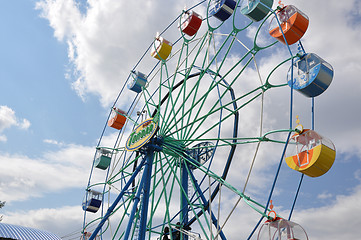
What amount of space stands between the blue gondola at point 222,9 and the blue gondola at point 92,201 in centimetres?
1000

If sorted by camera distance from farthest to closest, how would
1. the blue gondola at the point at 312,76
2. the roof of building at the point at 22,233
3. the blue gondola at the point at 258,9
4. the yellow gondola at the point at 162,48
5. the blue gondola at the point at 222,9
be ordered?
the roof of building at the point at 22,233
the yellow gondola at the point at 162,48
the blue gondola at the point at 222,9
the blue gondola at the point at 258,9
the blue gondola at the point at 312,76

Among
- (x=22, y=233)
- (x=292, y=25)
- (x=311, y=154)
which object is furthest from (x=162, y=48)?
(x=22, y=233)

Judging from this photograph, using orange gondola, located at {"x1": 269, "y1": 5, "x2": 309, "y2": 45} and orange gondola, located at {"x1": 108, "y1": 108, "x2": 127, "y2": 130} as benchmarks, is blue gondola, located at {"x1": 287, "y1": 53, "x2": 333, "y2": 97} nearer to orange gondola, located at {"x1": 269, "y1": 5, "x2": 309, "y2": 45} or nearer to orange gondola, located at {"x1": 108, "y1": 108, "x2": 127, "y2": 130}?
orange gondola, located at {"x1": 269, "y1": 5, "x2": 309, "y2": 45}

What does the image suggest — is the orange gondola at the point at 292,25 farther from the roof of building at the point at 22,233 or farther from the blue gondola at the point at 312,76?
the roof of building at the point at 22,233

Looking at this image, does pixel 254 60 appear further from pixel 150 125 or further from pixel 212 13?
pixel 150 125

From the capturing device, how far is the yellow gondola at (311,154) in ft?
23.9

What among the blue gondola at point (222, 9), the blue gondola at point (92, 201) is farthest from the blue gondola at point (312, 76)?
the blue gondola at point (92, 201)

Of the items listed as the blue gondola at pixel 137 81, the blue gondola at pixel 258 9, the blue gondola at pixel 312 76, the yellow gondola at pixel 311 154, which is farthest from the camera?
the blue gondola at pixel 137 81

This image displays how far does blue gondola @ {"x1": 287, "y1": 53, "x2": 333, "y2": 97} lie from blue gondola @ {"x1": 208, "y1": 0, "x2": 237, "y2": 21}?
4.98m

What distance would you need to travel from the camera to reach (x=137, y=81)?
16375 millimetres

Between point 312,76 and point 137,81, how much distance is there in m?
9.86

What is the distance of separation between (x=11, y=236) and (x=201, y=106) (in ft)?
44.5

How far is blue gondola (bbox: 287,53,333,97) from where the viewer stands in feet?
26.5

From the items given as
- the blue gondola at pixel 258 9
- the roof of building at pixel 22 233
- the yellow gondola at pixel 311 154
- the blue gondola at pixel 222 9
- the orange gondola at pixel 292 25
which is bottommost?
the yellow gondola at pixel 311 154
